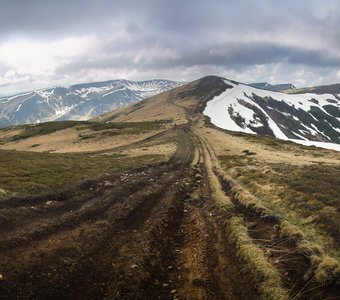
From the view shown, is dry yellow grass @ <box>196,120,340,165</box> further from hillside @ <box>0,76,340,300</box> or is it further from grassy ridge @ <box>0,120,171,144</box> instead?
grassy ridge @ <box>0,120,171,144</box>

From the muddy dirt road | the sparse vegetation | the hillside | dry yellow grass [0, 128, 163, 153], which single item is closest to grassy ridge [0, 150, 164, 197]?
the hillside

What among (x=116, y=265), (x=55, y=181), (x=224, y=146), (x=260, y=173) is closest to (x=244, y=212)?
(x=116, y=265)

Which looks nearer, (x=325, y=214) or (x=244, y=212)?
(x=325, y=214)

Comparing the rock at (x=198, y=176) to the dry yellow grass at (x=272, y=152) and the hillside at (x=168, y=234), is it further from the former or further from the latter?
the dry yellow grass at (x=272, y=152)

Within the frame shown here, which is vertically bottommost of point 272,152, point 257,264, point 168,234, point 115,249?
point 168,234

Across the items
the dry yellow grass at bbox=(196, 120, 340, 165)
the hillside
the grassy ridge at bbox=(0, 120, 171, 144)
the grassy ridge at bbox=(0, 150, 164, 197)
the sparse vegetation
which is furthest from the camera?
the grassy ridge at bbox=(0, 120, 171, 144)

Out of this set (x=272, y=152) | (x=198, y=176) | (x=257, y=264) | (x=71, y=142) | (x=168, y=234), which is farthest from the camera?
(x=71, y=142)

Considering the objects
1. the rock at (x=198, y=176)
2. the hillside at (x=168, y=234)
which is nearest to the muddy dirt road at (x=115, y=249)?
the hillside at (x=168, y=234)

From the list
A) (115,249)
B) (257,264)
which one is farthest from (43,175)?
(257,264)

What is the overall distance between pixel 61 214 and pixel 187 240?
8.94 meters

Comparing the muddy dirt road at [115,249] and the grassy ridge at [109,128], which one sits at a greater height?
the grassy ridge at [109,128]

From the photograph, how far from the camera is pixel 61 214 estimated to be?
2381 centimetres

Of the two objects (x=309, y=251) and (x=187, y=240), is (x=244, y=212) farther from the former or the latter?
(x=309, y=251)

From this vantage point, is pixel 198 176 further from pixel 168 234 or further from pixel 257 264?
pixel 257 264
